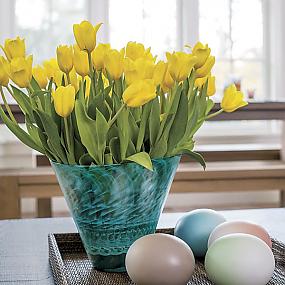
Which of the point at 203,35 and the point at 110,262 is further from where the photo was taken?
the point at 203,35

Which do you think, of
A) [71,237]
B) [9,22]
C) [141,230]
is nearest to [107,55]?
[141,230]

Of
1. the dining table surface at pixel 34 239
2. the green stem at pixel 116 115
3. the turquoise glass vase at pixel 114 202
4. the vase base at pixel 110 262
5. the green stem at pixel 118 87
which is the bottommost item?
the dining table surface at pixel 34 239

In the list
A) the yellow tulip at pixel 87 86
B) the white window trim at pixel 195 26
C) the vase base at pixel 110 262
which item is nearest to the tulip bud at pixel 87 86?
the yellow tulip at pixel 87 86

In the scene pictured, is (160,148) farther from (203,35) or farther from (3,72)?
(203,35)

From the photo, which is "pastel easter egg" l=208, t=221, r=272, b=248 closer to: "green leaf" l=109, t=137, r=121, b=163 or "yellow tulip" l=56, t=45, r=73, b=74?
"green leaf" l=109, t=137, r=121, b=163

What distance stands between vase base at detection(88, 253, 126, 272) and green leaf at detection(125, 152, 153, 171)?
0.51ft

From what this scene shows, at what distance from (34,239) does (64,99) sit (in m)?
0.43

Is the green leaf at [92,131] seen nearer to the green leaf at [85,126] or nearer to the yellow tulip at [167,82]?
the green leaf at [85,126]

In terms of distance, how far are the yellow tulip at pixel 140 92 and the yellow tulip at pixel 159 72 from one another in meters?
0.09

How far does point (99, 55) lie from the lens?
2.74 ft

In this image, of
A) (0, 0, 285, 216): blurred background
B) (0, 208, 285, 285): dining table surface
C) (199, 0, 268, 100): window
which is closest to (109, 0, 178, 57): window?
(0, 0, 285, 216): blurred background

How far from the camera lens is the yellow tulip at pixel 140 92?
0.74 meters

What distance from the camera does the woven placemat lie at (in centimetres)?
85

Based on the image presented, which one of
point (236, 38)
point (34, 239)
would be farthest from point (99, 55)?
point (236, 38)
